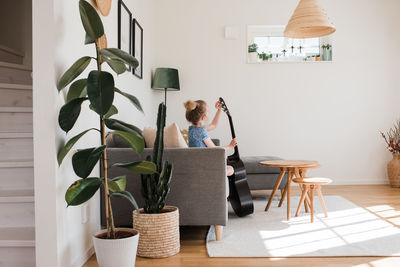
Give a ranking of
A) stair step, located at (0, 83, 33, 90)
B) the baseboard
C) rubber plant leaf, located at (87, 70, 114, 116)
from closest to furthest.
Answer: rubber plant leaf, located at (87, 70, 114, 116) → the baseboard → stair step, located at (0, 83, 33, 90)

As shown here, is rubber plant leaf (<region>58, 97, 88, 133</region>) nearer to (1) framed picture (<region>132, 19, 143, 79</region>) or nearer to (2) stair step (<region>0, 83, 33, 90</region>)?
(2) stair step (<region>0, 83, 33, 90</region>)

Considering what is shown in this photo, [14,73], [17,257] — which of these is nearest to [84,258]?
[17,257]

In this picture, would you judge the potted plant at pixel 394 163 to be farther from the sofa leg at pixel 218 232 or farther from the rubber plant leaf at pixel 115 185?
the rubber plant leaf at pixel 115 185

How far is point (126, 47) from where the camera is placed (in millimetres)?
3803

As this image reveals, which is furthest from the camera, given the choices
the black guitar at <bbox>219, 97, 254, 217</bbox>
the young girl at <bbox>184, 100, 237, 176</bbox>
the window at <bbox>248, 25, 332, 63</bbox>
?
the window at <bbox>248, 25, 332, 63</bbox>

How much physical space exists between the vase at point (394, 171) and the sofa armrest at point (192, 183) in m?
3.40

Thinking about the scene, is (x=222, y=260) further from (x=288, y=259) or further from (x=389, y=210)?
(x=389, y=210)

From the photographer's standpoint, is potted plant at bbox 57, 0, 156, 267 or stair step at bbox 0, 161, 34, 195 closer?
potted plant at bbox 57, 0, 156, 267

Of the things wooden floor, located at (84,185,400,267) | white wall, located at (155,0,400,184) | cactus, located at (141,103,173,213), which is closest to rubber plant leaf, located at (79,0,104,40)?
cactus, located at (141,103,173,213)

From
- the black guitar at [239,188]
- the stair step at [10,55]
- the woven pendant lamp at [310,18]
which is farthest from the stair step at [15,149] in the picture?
the woven pendant lamp at [310,18]

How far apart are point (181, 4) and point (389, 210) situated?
12.3 ft

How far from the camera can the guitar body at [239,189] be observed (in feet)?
11.5

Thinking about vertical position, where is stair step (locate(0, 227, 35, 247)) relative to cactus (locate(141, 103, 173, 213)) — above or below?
below

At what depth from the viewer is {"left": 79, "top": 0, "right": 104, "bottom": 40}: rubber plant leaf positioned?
210 cm
